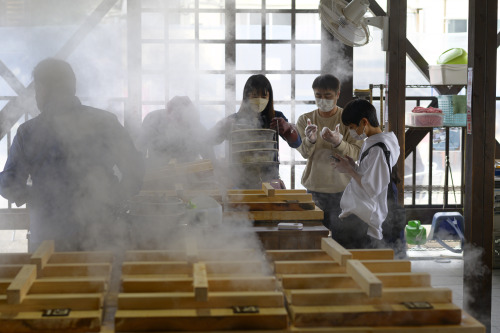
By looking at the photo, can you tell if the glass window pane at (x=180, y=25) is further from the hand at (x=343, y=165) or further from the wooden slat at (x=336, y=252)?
the wooden slat at (x=336, y=252)

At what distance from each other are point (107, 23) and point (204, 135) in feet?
3.35

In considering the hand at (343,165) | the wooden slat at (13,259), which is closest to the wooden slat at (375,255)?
the wooden slat at (13,259)

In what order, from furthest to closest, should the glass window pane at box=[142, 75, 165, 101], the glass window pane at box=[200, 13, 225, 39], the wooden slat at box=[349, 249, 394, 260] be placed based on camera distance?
the glass window pane at box=[200, 13, 225, 39]
the glass window pane at box=[142, 75, 165, 101]
the wooden slat at box=[349, 249, 394, 260]

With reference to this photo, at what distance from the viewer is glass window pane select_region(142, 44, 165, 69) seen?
11.8 feet

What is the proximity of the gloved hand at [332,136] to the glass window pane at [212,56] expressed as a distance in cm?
222

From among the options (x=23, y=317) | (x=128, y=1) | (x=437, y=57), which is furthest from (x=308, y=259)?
(x=437, y=57)

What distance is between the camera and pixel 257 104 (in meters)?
3.89

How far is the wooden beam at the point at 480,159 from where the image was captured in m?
3.64

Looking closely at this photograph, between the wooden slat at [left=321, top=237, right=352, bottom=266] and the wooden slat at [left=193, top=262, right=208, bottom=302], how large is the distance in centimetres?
47

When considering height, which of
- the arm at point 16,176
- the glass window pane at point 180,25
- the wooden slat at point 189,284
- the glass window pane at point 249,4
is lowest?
the wooden slat at point 189,284

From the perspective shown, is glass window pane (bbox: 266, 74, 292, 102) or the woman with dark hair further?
glass window pane (bbox: 266, 74, 292, 102)

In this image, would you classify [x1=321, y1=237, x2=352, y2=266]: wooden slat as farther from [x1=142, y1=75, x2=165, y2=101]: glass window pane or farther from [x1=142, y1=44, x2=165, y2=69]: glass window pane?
[x1=142, y1=75, x2=165, y2=101]: glass window pane

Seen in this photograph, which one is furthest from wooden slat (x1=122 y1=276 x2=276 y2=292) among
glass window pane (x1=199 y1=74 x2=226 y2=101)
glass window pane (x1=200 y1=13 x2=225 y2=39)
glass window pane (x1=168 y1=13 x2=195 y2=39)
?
glass window pane (x1=199 y1=74 x2=226 y2=101)

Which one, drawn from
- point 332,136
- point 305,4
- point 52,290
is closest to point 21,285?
point 52,290
